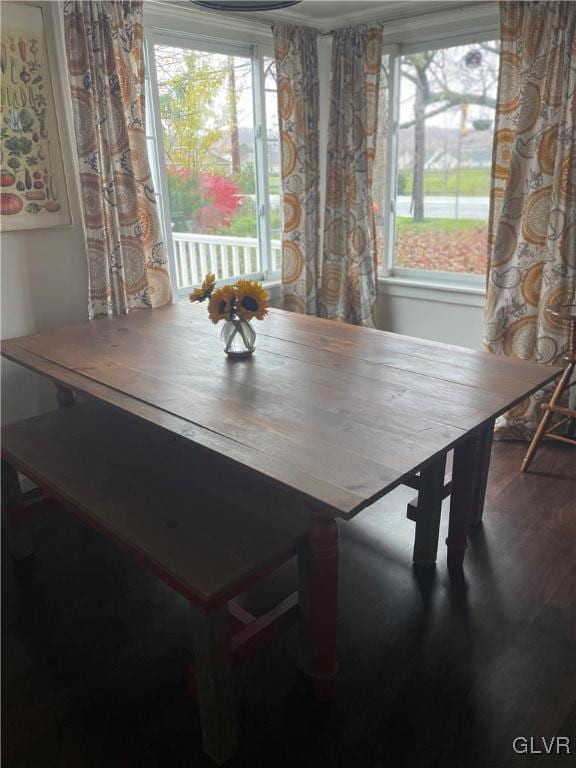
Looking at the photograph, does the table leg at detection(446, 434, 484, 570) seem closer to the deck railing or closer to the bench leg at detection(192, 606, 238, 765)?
the bench leg at detection(192, 606, 238, 765)

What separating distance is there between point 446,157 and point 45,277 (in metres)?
2.52

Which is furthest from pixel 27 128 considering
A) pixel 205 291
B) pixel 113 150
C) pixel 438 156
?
pixel 438 156

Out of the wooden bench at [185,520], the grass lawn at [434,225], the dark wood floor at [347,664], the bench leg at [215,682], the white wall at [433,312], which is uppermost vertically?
the grass lawn at [434,225]

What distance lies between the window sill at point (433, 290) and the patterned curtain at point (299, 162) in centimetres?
49

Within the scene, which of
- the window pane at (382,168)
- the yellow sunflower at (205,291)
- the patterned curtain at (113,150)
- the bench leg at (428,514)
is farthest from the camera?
the window pane at (382,168)

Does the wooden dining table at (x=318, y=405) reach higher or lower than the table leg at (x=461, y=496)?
higher

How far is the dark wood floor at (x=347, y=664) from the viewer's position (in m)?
1.50

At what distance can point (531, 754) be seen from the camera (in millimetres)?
1465

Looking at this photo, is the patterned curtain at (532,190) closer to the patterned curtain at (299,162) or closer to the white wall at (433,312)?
the white wall at (433,312)

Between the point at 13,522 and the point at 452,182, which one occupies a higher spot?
the point at 452,182

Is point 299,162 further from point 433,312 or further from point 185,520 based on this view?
point 185,520

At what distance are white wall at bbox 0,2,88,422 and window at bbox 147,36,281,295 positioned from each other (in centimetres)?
58

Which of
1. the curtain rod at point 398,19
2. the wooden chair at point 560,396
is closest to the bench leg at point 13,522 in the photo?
the wooden chair at point 560,396

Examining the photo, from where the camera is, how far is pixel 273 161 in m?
3.74
